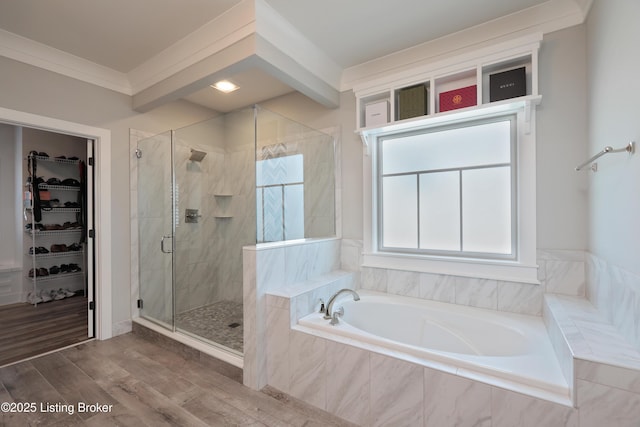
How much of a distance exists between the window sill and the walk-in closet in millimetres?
3465

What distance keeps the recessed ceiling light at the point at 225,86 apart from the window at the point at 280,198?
3.24 feet

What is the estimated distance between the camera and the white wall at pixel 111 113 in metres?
2.30

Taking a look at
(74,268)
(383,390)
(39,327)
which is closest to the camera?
(383,390)

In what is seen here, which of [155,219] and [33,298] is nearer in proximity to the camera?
[155,219]

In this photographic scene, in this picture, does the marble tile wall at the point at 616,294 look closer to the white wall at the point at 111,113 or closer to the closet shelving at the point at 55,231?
the white wall at the point at 111,113

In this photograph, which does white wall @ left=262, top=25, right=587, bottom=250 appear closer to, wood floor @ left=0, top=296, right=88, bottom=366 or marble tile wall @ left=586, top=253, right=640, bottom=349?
marble tile wall @ left=586, top=253, right=640, bottom=349

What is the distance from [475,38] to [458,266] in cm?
180

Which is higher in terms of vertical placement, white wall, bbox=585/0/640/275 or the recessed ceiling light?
the recessed ceiling light

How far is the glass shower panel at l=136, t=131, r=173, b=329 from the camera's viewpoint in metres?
3.01

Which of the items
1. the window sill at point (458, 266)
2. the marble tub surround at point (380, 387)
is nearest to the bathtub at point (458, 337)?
the marble tub surround at point (380, 387)

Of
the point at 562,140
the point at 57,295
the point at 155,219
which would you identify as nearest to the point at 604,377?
the point at 562,140

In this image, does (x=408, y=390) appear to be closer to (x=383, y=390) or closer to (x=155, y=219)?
(x=383, y=390)

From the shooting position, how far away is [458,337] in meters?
2.08

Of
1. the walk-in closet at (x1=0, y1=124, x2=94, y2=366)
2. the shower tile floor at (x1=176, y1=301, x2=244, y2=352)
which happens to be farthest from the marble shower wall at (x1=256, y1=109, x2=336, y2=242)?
the walk-in closet at (x1=0, y1=124, x2=94, y2=366)
